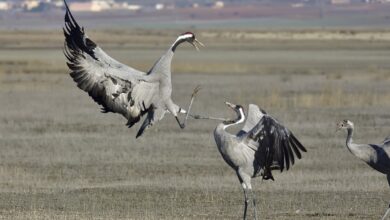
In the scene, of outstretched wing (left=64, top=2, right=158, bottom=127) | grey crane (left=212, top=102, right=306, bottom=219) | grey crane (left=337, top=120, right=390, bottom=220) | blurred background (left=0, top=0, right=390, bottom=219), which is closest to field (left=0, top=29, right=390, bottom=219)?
blurred background (left=0, top=0, right=390, bottom=219)

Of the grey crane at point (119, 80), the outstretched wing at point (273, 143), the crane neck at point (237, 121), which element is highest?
the grey crane at point (119, 80)

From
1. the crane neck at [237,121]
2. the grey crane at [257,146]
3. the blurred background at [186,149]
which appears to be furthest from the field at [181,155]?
the crane neck at [237,121]

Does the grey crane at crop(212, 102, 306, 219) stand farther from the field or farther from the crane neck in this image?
the field

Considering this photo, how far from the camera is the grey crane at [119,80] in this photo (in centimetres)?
1294

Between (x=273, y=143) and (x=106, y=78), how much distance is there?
2013 mm

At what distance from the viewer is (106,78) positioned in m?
13.0

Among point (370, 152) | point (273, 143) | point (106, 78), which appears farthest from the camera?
point (370, 152)

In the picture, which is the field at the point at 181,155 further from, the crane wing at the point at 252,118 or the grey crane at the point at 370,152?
the crane wing at the point at 252,118

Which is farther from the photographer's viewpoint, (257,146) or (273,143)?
(257,146)

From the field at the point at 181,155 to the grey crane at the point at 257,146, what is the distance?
0.67 metres

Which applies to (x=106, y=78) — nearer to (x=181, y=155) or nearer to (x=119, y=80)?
(x=119, y=80)

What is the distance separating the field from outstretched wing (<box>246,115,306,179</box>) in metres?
0.76

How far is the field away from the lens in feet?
47.8

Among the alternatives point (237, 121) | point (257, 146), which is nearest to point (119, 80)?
point (237, 121)
